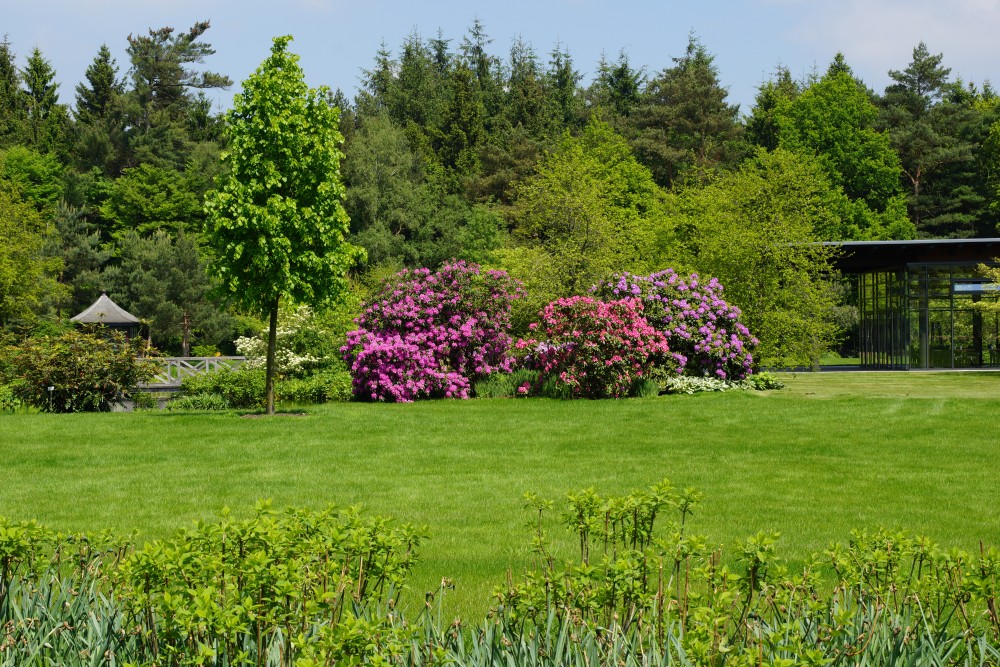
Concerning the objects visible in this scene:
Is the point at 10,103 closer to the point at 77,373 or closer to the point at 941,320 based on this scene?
the point at 77,373

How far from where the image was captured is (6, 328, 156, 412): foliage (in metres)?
19.4

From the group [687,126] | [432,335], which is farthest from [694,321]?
[687,126]

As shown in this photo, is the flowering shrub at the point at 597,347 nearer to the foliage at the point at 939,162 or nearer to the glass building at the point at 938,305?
the glass building at the point at 938,305

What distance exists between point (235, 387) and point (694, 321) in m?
10.4

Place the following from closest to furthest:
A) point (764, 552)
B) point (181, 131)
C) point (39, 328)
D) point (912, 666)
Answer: point (912, 666)
point (764, 552)
point (39, 328)
point (181, 131)

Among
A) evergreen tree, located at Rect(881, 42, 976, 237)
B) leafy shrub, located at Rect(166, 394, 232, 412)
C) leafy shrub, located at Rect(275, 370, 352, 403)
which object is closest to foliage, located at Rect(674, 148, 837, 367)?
leafy shrub, located at Rect(275, 370, 352, 403)

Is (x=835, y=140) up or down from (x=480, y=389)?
up

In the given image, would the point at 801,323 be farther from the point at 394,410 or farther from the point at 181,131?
the point at 181,131

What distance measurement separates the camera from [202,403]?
67.0ft

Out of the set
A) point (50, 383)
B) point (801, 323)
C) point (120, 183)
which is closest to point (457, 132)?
point (120, 183)

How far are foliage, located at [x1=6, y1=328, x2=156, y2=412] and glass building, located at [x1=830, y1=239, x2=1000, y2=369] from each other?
2336 centimetres

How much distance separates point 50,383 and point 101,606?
55.7ft

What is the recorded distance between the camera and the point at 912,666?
340 cm

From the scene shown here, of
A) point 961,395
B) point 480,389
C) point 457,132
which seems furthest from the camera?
point 457,132
